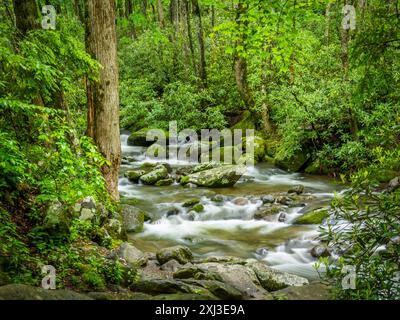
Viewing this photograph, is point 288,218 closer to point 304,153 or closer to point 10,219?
point 304,153

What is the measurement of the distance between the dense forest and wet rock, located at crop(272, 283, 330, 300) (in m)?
0.03

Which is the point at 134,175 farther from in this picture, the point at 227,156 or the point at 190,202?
the point at 227,156

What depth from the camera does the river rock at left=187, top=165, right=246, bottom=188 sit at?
42.5 ft

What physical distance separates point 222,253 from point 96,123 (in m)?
4.02

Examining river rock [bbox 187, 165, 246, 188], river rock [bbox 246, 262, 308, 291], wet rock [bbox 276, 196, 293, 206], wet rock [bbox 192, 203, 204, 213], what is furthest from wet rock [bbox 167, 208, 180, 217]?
river rock [bbox 246, 262, 308, 291]

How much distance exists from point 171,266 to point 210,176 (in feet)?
22.3

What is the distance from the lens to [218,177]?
1303 cm

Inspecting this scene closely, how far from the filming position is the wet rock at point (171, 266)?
649cm

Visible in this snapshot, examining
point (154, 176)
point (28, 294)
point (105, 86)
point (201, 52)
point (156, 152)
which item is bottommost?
point (154, 176)

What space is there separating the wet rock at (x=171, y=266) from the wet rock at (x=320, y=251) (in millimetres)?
2967

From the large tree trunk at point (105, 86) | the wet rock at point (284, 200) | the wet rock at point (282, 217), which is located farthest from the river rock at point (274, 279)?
the wet rock at point (284, 200)

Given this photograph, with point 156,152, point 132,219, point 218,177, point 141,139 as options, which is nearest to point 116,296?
point 132,219

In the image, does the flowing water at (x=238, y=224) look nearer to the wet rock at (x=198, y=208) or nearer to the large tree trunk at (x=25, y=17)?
the wet rock at (x=198, y=208)

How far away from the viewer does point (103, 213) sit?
292 inches
